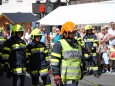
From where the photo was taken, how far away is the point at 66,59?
24.1ft

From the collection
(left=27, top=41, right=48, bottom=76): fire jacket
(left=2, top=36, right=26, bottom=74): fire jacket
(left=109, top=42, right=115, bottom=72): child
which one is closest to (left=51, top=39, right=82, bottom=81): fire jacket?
(left=2, top=36, right=26, bottom=74): fire jacket

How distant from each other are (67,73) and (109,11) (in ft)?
45.2

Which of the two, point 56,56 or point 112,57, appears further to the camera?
point 112,57

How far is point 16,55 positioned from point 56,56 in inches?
96.6

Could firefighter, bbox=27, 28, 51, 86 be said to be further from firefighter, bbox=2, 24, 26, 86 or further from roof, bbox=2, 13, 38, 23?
roof, bbox=2, 13, 38, 23

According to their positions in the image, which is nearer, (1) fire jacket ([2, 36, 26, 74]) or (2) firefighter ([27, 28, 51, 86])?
(1) fire jacket ([2, 36, 26, 74])

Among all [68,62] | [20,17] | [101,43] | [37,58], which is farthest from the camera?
[20,17]

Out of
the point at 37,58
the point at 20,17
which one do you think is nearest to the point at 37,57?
the point at 37,58

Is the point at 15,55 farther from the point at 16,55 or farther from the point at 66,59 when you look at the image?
the point at 66,59

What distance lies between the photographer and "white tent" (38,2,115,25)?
20.7 meters

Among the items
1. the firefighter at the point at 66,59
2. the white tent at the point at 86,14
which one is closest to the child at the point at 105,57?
the white tent at the point at 86,14

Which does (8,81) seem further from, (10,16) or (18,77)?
(10,16)

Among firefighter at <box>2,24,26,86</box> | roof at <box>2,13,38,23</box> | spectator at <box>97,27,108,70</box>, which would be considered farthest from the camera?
roof at <box>2,13,38,23</box>

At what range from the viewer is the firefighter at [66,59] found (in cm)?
730
